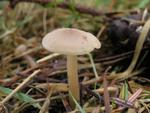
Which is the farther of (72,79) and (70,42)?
(72,79)

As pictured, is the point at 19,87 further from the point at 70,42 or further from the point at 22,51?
the point at 22,51

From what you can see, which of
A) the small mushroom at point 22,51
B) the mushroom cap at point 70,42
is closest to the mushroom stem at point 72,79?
the mushroom cap at point 70,42

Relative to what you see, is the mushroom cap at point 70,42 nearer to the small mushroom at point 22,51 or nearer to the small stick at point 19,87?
the small stick at point 19,87

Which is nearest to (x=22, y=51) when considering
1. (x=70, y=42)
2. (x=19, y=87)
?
(x=19, y=87)

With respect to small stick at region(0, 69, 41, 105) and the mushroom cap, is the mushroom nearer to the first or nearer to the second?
the mushroom cap

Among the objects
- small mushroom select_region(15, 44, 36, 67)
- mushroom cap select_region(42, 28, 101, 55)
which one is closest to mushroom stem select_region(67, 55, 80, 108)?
mushroom cap select_region(42, 28, 101, 55)

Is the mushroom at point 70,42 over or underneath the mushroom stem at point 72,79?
over

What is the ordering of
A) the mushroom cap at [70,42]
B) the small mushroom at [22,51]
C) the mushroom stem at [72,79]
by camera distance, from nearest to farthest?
the mushroom cap at [70,42] < the mushroom stem at [72,79] < the small mushroom at [22,51]

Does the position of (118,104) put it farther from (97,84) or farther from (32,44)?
(32,44)

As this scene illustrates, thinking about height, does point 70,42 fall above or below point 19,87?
above
